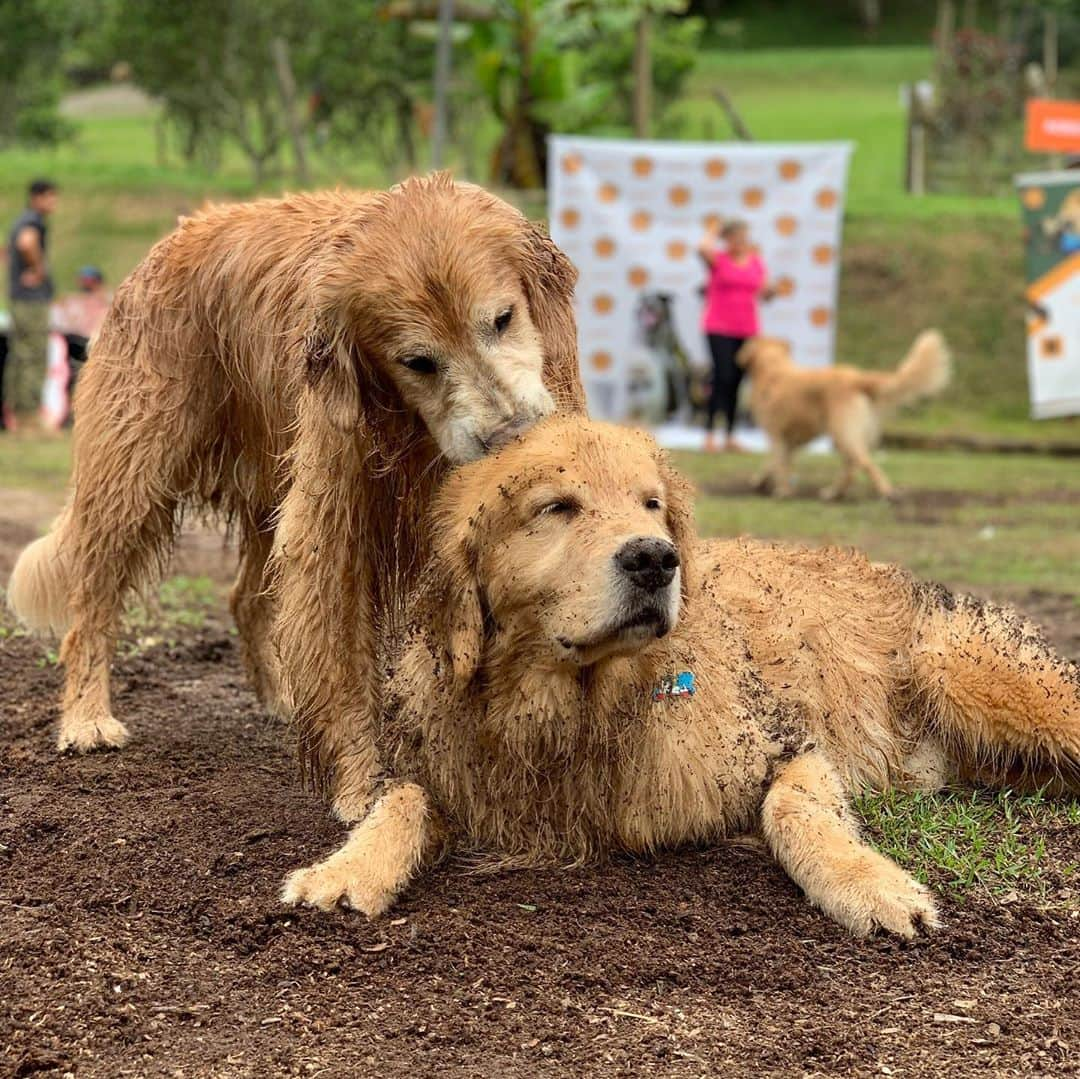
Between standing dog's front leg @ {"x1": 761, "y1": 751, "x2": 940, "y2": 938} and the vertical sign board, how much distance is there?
14.2 meters

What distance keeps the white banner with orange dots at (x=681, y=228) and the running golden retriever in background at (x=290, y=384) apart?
39.6ft

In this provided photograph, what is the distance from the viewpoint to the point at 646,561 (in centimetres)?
350

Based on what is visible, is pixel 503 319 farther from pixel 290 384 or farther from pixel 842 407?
pixel 842 407

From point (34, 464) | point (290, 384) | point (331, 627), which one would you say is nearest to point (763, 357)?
Answer: point (34, 464)

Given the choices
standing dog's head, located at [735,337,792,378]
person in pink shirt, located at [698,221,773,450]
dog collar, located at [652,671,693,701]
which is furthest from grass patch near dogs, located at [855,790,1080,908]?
person in pink shirt, located at [698,221,773,450]

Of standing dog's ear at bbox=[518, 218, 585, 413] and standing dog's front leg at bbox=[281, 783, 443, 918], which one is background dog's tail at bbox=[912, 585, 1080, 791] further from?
standing dog's front leg at bbox=[281, 783, 443, 918]

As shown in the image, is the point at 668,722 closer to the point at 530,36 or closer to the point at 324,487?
the point at 324,487

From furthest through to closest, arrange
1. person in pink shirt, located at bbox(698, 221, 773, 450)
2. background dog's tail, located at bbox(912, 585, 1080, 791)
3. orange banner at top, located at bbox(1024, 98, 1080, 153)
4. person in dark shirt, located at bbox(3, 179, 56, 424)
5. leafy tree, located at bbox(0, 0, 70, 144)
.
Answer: leafy tree, located at bbox(0, 0, 70, 144) < orange banner at top, located at bbox(1024, 98, 1080, 153) < person in dark shirt, located at bbox(3, 179, 56, 424) < person in pink shirt, located at bbox(698, 221, 773, 450) < background dog's tail, located at bbox(912, 585, 1080, 791)

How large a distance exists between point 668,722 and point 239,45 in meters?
23.6

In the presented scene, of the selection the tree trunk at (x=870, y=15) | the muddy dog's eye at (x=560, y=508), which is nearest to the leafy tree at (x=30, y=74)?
the muddy dog's eye at (x=560, y=508)

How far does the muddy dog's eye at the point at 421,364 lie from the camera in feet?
12.9

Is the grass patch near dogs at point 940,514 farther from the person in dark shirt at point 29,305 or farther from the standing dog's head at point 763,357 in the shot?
the person in dark shirt at point 29,305

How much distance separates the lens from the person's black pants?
1595 centimetres

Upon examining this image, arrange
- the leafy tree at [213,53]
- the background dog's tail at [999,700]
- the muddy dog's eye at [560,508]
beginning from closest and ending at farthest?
the muddy dog's eye at [560,508], the background dog's tail at [999,700], the leafy tree at [213,53]
